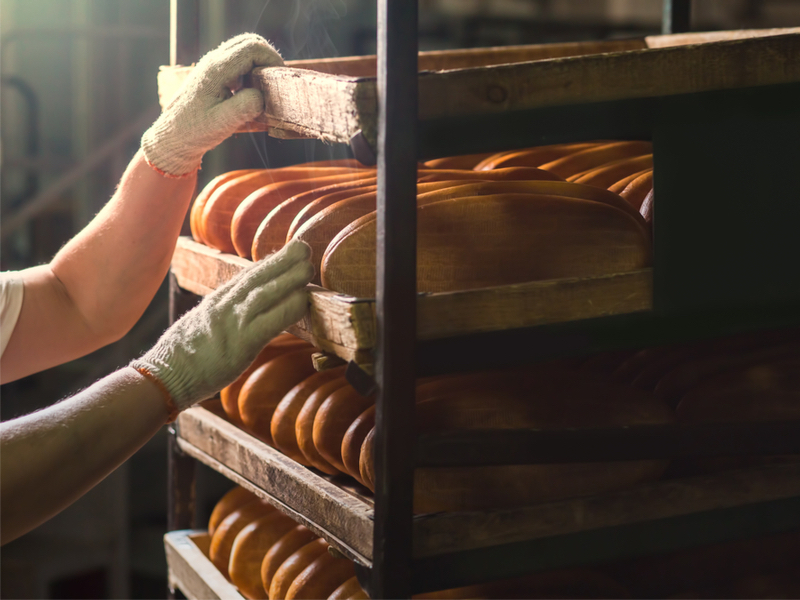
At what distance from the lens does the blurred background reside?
12.9 feet

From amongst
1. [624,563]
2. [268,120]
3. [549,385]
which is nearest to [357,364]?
[549,385]

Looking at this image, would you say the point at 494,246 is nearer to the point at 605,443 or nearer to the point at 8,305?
the point at 605,443

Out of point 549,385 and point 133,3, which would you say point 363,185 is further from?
point 133,3

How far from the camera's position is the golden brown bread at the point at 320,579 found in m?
1.30

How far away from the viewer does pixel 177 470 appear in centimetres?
177

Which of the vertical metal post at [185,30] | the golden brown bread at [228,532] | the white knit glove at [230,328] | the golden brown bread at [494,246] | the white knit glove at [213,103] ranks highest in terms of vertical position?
the vertical metal post at [185,30]

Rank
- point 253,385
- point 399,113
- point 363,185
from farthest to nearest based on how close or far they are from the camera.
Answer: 1. point 253,385
2. point 363,185
3. point 399,113

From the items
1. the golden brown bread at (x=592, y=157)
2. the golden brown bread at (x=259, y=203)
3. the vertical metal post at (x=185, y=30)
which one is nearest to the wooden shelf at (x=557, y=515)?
the golden brown bread at (x=259, y=203)

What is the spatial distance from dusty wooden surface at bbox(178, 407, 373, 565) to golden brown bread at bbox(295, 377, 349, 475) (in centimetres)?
3

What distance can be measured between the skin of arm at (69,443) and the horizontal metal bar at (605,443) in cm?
40

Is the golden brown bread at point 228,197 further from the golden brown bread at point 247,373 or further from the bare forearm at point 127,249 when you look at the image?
the golden brown bread at point 247,373

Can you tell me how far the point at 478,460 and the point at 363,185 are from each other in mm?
494

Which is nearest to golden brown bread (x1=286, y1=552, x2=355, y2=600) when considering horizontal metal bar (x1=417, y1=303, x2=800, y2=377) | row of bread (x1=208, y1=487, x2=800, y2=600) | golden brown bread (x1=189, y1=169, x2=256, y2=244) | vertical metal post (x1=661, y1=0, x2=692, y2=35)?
row of bread (x1=208, y1=487, x2=800, y2=600)

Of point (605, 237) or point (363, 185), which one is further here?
point (363, 185)
